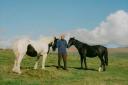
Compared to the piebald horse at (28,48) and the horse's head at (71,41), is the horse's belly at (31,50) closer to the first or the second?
the piebald horse at (28,48)

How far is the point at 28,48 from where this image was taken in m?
22.8

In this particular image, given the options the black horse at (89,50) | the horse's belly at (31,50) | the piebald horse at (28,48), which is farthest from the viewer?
the black horse at (89,50)

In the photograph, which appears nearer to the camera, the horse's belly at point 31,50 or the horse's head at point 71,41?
Answer: the horse's belly at point 31,50

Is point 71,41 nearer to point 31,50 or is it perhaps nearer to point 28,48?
point 31,50

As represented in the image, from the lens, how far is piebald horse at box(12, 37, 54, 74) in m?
21.9

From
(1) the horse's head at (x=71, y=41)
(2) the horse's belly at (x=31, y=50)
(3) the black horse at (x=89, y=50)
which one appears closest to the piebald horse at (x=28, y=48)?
(2) the horse's belly at (x=31, y=50)

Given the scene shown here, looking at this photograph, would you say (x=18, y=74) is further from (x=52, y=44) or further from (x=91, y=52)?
(x=91, y=52)

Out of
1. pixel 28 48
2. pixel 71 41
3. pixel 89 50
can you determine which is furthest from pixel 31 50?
pixel 89 50

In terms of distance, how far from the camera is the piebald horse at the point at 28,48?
2189cm

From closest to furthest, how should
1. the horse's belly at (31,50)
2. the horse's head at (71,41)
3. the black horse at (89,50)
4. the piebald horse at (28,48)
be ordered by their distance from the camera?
the piebald horse at (28,48) → the horse's belly at (31,50) → the horse's head at (71,41) → the black horse at (89,50)

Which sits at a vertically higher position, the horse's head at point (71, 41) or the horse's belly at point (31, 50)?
the horse's head at point (71, 41)

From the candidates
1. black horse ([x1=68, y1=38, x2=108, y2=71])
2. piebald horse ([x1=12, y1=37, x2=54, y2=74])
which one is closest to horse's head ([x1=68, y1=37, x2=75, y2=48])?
black horse ([x1=68, y1=38, x2=108, y2=71])

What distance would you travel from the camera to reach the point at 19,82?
18625 millimetres

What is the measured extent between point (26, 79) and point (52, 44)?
6045 mm
